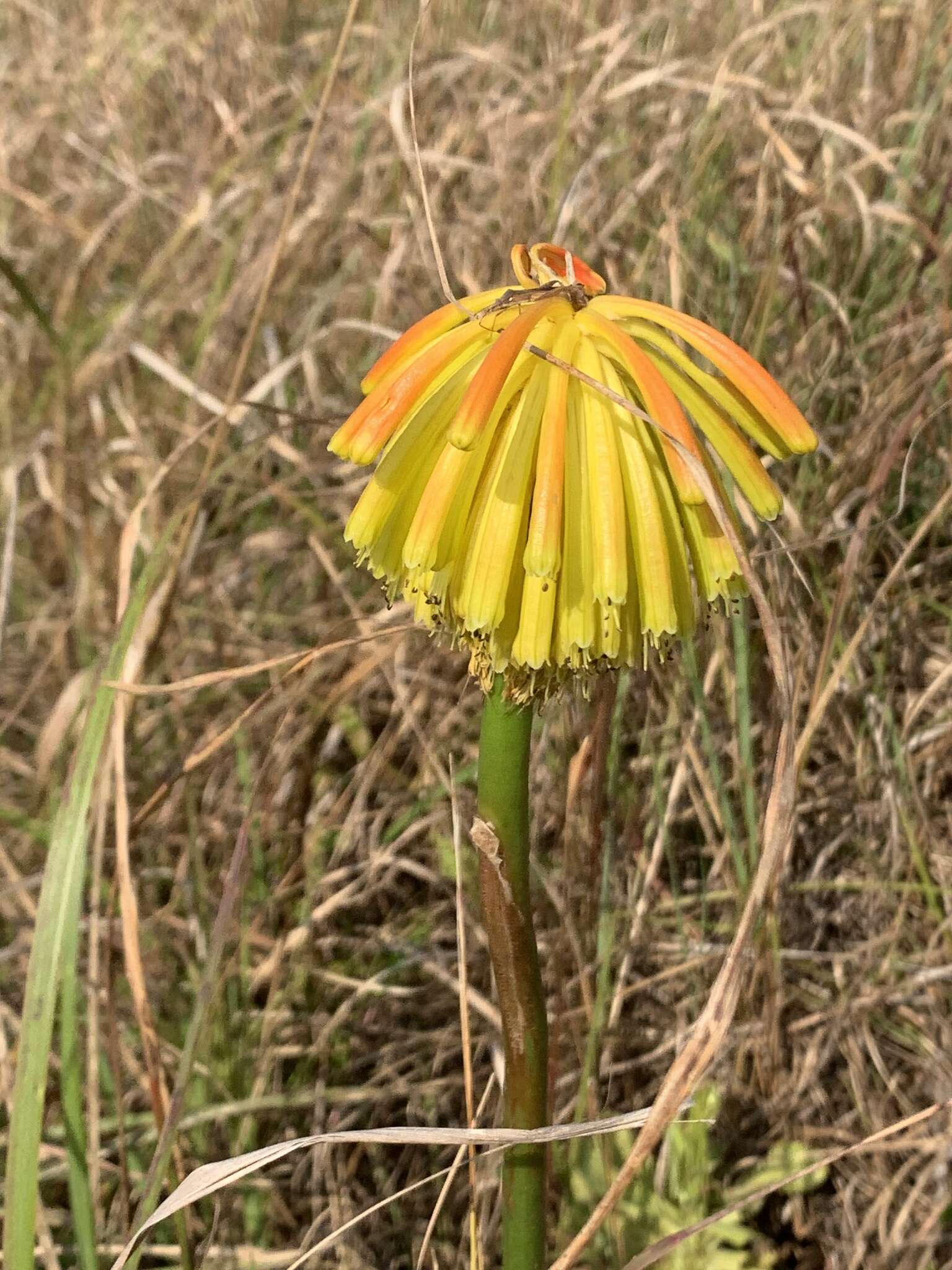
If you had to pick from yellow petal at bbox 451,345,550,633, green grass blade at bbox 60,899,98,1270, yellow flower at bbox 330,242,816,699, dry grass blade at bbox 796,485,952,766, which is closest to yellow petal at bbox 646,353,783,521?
yellow flower at bbox 330,242,816,699

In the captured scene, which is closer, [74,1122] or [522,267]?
[522,267]

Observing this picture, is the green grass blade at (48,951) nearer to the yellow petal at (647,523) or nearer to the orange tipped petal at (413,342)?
the orange tipped petal at (413,342)

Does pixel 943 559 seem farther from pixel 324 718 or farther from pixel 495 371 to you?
pixel 495 371

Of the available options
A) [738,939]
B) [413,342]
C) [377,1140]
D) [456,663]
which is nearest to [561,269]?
[413,342]

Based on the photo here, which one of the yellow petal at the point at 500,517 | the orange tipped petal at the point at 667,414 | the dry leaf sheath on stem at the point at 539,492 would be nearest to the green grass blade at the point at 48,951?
the dry leaf sheath on stem at the point at 539,492

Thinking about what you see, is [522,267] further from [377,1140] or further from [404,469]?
[377,1140]
